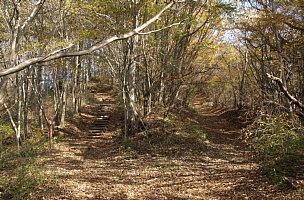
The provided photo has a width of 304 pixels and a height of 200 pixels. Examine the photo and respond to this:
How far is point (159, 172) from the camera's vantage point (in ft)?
29.4

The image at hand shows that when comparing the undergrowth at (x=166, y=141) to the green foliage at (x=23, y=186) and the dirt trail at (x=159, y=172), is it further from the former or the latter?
the green foliage at (x=23, y=186)

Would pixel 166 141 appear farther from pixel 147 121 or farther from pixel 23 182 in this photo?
pixel 23 182

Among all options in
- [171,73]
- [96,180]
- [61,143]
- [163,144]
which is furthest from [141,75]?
[96,180]

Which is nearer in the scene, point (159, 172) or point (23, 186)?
point (23, 186)

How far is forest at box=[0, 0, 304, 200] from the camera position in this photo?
22.7 ft

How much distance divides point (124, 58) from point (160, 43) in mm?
2137

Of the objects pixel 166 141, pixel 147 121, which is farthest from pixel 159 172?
pixel 147 121

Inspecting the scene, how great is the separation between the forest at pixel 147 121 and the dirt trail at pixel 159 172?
0.13 ft

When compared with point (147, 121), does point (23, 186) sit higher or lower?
lower

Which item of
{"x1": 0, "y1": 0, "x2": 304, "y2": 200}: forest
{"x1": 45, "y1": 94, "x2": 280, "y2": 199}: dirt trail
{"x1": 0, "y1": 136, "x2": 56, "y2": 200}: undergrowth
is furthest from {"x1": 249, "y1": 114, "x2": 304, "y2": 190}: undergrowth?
{"x1": 0, "y1": 136, "x2": 56, "y2": 200}: undergrowth

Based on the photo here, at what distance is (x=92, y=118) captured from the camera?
69.2 ft

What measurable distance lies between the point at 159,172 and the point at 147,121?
487 centimetres

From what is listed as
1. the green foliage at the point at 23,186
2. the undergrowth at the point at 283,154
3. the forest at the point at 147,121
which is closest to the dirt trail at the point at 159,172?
the forest at the point at 147,121

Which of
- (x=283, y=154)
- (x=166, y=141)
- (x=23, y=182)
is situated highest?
(x=283, y=154)
